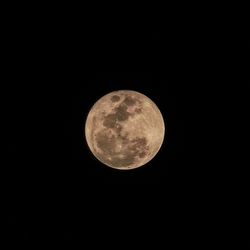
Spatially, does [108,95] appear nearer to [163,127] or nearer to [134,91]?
[134,91]

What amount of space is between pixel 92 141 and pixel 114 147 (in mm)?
548

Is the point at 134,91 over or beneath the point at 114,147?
over

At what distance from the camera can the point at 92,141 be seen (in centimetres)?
812

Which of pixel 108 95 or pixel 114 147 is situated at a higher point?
pixel 108 95

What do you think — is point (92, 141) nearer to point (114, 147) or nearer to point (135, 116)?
point (114, 147)

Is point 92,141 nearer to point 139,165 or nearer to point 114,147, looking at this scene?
point 114,147

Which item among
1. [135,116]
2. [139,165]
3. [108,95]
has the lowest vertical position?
[139,165]

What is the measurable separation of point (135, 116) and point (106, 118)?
0.57 meters

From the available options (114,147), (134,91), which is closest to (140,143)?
(114,147)

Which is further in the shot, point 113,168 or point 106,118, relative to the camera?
point 113,168

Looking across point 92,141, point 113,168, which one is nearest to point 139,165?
point 113,168

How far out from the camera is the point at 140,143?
7855 mm

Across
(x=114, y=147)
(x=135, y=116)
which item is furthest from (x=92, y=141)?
(x=135, y=116)

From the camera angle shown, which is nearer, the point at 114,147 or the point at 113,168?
the point at 114,147
